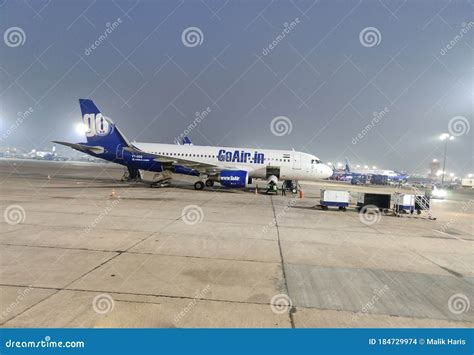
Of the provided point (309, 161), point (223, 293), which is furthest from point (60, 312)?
point (309, 161)

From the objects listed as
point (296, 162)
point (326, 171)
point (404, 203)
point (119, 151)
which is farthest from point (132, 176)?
point (404, 203)

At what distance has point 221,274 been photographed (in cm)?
680

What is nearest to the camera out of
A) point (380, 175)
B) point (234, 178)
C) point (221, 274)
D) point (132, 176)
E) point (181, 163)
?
point (221, 274)

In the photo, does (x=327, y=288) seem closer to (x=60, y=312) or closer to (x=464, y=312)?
(x=464, y=312)

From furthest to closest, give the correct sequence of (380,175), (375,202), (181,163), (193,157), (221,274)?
1. (380,175)
2. (193,157)
3. (181,163)
4. (375,202)
5. (221,274)

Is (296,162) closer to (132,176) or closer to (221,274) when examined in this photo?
(132,176)

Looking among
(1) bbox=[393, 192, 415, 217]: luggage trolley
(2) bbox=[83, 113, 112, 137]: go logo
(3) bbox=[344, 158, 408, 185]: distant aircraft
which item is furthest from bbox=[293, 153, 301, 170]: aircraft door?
(3) bbox=[344, 158, 408, 185]: distant aircraft

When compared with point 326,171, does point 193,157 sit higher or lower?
higher

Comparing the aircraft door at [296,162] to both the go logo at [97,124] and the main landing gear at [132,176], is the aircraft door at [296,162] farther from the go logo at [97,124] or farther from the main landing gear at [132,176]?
the go logo at [97,124]

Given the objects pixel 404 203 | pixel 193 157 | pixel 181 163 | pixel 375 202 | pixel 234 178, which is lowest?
pixel 375 202

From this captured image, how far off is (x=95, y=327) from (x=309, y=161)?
2682 centimetres

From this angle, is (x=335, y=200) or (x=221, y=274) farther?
(x=335, y=200)

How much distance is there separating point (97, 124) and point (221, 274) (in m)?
25.6

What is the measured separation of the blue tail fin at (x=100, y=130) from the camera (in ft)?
92.4
